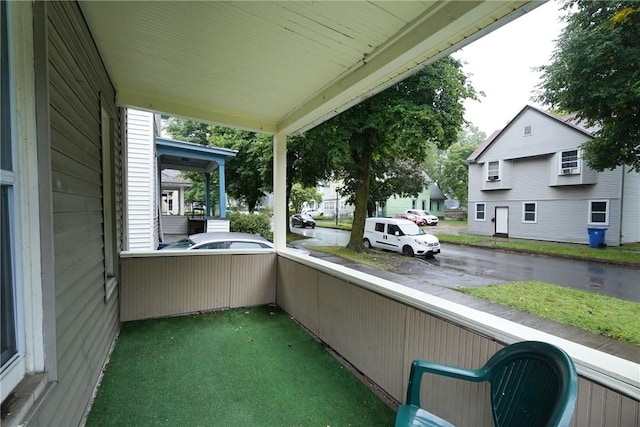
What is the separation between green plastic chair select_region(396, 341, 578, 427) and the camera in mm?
961

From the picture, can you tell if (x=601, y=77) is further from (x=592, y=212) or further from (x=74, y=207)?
(x=74, y=207)

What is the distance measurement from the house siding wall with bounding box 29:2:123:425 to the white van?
26.5 feet

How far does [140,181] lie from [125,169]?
90.0 inches

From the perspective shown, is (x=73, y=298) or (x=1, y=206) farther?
(x=73, y=298)

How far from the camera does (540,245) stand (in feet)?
20.4

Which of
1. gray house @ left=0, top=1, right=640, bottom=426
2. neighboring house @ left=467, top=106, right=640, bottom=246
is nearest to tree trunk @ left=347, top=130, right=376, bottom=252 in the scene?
neighboring house @ left=467, top=106, right=640, bottom=246

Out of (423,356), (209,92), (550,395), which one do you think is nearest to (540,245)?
(423,356)

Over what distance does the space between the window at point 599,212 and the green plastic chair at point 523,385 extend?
21.3ft

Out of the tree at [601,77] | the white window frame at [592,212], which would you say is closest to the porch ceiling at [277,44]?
the tree at [601,77]

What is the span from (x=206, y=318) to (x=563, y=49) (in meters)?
6.77

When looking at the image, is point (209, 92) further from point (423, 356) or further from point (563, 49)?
point (563, 49)

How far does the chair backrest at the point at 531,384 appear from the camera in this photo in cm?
95

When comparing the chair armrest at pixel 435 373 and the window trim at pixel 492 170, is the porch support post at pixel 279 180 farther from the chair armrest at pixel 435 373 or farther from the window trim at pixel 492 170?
the window trim at pixel 492 170

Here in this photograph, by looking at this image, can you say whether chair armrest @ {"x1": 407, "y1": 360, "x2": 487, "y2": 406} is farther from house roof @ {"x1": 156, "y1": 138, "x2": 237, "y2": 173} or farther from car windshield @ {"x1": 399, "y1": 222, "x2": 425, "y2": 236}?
car windshield @ {"x1": 399, "y1": 222, "x2": 425, "y2": 236}
